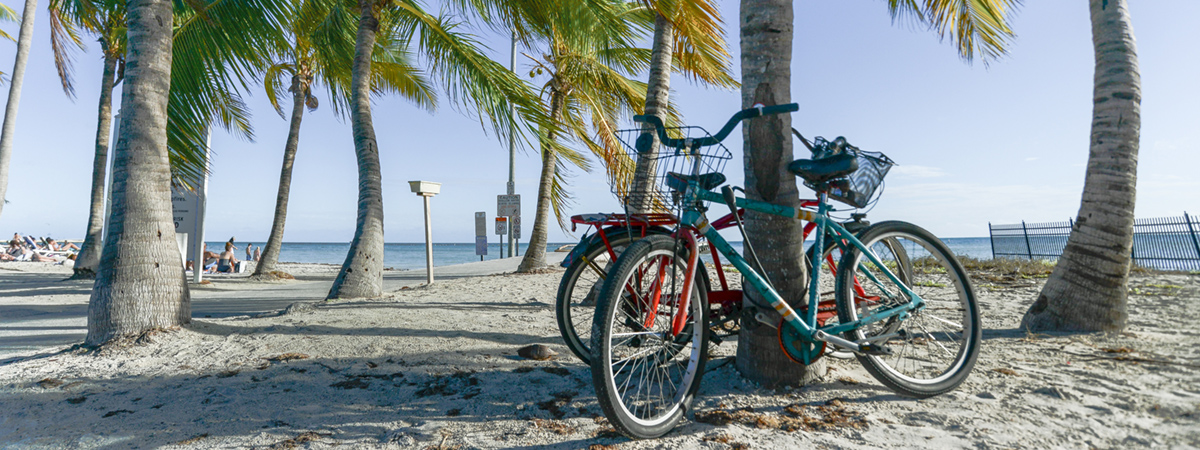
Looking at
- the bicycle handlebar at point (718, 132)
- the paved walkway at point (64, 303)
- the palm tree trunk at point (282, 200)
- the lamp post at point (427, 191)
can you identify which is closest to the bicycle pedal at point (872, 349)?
the bicycle handlebar at point (718, 132)

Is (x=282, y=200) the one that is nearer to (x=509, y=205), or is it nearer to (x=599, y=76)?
(x=509, y=205)

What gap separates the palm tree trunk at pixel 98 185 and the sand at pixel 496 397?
9816 mm

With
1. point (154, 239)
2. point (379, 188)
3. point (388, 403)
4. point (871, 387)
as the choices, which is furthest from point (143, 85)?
point (871, 387)

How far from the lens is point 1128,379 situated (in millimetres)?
2785

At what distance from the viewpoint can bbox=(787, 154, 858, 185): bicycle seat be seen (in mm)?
2436

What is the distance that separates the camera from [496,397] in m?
2.68

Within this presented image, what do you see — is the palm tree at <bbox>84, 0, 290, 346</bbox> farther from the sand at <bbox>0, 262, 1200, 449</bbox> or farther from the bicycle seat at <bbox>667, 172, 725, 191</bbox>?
the bicycle seat at <bbox>667, 172, 725, 191</bbox>

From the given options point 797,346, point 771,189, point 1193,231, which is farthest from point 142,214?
point 1193,231

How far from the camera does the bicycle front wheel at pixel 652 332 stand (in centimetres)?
197

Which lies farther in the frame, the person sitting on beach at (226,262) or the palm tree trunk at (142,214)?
the person sitting on beach at (226,262)

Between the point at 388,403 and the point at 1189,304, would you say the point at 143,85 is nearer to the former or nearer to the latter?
the point at 388,403

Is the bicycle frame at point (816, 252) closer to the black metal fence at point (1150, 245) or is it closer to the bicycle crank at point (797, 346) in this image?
the bicycle crank at point (797, 346)

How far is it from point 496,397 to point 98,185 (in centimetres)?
1401

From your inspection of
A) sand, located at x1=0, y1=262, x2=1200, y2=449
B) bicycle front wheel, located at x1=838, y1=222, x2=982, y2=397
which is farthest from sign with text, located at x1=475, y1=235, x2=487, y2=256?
bicycle front wheel, located at x1=838, y1=222, x2=982, y2=397
